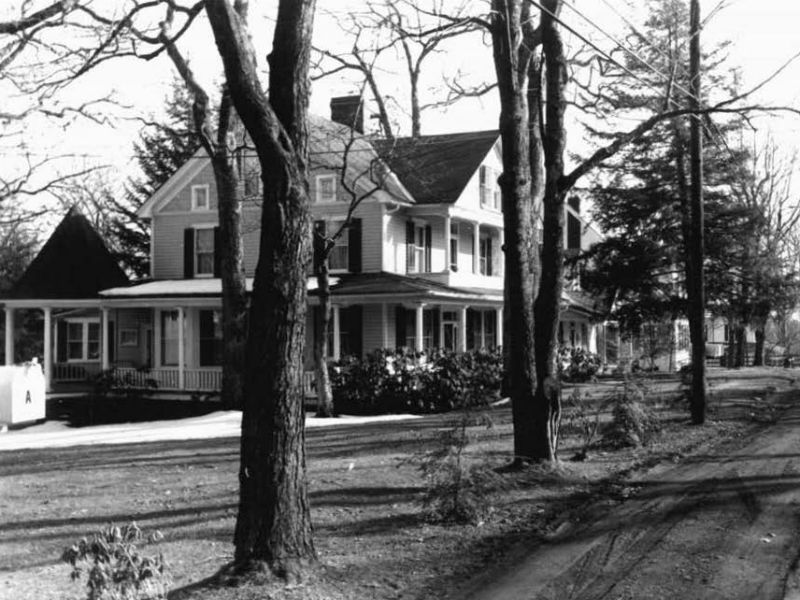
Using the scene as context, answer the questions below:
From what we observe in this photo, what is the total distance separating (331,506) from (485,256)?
87.8ft

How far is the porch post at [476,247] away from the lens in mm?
32906

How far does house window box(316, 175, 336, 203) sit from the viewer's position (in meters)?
30.9

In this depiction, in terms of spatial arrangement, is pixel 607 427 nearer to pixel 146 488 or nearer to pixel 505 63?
pixel 505 63

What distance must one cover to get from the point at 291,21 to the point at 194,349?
85.3 ft

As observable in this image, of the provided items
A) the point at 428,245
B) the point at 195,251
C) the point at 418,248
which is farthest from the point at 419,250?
the point at 195,251

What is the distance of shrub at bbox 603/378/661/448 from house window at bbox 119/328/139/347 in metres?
23.0

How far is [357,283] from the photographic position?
93.4 feet

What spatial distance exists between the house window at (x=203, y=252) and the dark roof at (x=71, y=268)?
313 centimetres

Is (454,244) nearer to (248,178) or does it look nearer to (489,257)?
(489,257)

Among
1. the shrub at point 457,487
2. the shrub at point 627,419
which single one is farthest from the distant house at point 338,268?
the shrub at point 457,487

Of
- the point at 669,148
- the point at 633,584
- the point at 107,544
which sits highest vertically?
the point at 669,148

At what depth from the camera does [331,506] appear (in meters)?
9.99

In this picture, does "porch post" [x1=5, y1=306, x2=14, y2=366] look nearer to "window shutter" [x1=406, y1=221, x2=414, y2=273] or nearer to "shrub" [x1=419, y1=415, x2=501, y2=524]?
"window shutter" [x1=406, y1=221, x2=414, y2=273]

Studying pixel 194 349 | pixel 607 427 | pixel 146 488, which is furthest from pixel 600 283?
pixel 146 488
